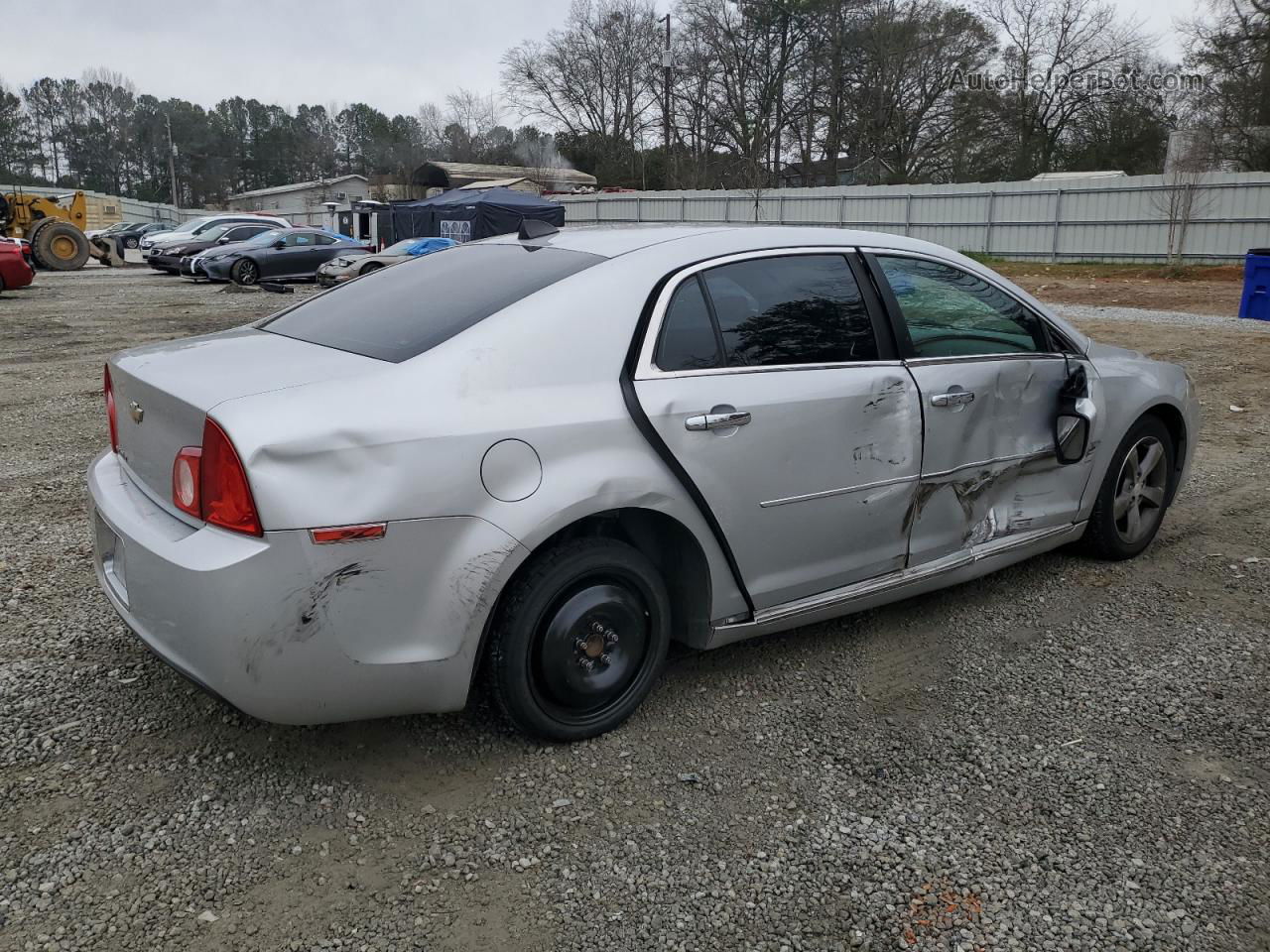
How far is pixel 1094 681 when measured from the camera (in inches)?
141

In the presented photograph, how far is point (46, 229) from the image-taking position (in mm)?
28656

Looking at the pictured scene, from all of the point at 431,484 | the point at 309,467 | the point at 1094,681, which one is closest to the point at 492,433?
the point at 431,484

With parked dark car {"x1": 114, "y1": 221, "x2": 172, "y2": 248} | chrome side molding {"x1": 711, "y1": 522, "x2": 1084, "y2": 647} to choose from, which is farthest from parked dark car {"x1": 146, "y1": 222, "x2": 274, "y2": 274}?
chrome side molding {"x1": 711, "y1": 522, "x2": 1084, "y2": 647}

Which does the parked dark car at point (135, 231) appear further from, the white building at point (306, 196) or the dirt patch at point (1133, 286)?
the dirt patch at point (1133, 286)

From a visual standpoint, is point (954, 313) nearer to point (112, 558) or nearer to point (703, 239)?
point (703, 239)

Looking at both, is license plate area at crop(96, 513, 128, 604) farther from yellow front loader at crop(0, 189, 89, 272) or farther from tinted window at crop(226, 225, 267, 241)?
Answer: yellow front loader at crop(0, 189, 89, 272)

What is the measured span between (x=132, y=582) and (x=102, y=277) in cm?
2775

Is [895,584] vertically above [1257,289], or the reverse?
[1257,289]

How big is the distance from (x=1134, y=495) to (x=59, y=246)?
31.2m

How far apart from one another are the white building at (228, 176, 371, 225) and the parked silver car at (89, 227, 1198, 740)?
7251cm

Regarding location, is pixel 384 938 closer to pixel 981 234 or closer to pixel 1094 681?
pixel 1094 681

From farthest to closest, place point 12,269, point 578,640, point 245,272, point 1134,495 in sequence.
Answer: point 245,272 < point 12,269 < point 1134,495 < point 578,640

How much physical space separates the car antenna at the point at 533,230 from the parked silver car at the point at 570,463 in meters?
0.06

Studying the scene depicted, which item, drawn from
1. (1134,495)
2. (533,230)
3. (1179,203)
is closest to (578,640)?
(533,230)
